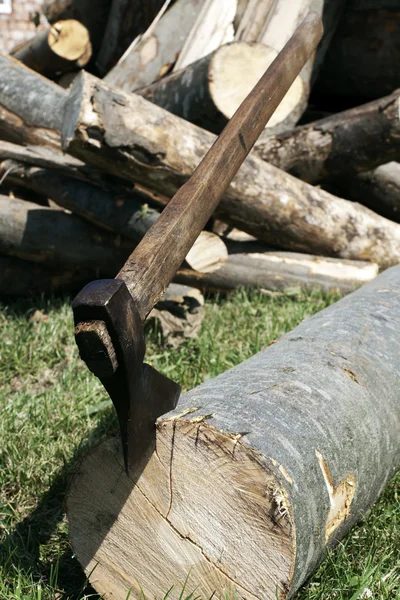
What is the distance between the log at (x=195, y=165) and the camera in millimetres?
3775

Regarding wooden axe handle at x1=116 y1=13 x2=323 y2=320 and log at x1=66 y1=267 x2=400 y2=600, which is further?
wooden axe handle at x1=116 y1=13 x2=323 y2=320

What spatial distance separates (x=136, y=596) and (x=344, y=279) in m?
2.77

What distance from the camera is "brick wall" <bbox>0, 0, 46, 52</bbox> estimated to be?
12.3 m

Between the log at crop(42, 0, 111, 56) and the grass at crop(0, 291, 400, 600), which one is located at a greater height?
the log at crop(42, 0, 111, 56)

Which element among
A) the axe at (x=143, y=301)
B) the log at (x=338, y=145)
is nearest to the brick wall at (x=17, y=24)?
the log at (x=338, y=145)

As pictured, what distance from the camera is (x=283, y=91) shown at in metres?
3.09

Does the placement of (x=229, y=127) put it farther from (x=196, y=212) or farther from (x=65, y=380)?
(x=65, y=380)

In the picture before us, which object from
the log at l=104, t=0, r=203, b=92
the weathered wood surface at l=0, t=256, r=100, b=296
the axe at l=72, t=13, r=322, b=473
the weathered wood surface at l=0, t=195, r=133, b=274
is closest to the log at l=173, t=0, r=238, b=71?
the log at l=104, t=0, r=203, b=92

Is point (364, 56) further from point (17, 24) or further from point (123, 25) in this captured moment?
point (17, 24)

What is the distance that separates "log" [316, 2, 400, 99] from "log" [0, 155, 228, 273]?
256cm

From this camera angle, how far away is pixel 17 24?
40.6ft

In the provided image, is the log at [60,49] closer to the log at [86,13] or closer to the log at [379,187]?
the log at [86,13]

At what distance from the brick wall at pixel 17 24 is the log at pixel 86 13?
5781mm

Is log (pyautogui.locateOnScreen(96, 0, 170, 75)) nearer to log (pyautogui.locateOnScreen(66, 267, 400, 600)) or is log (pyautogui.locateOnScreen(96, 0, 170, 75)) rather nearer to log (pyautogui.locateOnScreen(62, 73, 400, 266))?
log (pyautogui.locateOnScreen(62, 73, 400, 266))
